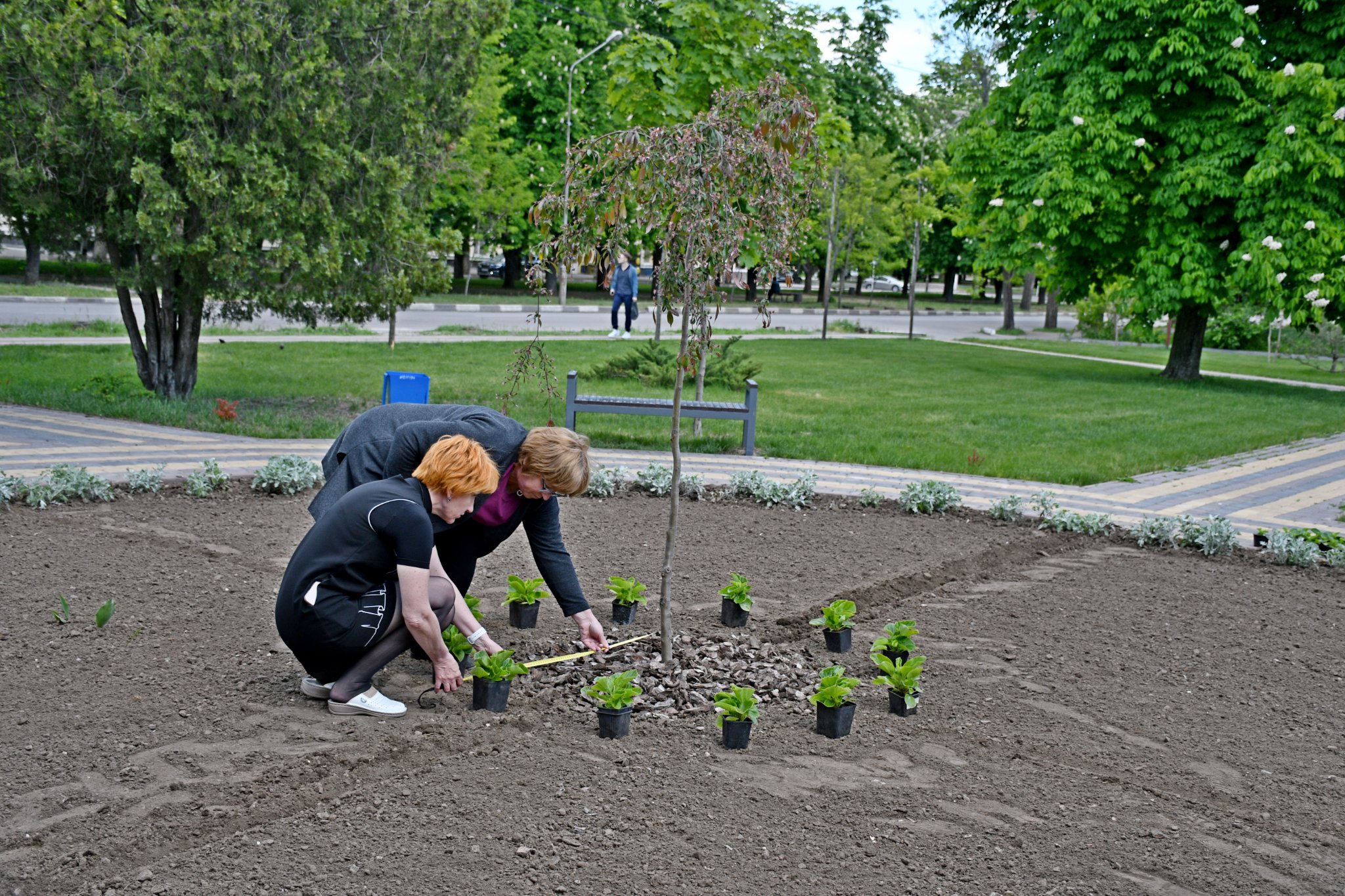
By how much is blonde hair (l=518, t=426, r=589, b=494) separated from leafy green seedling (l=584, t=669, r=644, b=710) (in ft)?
2.13

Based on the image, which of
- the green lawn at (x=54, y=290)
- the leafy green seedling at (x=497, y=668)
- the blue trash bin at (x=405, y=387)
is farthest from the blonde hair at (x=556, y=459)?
the green lawn at (x=54, y=290)

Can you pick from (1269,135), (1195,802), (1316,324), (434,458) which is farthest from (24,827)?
(1316,324)

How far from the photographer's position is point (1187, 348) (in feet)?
63.7

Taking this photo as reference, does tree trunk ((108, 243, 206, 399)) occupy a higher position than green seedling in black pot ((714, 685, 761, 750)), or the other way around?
tree trunk ((108, 243, 206, 399))

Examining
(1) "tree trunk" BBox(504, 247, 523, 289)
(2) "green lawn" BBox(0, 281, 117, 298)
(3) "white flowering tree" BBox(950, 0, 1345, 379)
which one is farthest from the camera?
(1) "tree trunk" BBox(504, 247, 523, 289)

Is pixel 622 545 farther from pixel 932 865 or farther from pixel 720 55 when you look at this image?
pixel 720 55

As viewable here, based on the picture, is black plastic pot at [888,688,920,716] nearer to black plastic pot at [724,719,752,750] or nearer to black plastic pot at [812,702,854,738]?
black plastic pot at [812,702,854,738]

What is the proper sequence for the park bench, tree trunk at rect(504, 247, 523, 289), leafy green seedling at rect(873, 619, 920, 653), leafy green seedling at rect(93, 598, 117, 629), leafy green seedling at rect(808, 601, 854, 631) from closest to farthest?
leafy green seedling at rect(873, 619, 920, 653) < leafy green seedling at rect(93, 598, 117, 629) < leafy green seedling at rect(808, 601, 854, 631) < the park bench < tree trunk at rect(504, 247, 523, 289)

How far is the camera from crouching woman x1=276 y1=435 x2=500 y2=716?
3846mm

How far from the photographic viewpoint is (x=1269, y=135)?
1706 cm

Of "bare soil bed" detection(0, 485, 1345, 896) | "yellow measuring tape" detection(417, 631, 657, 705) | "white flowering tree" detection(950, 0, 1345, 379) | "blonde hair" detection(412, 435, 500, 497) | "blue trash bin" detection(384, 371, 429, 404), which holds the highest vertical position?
"white flowering tree" detection(950, 0, 1345, 379)

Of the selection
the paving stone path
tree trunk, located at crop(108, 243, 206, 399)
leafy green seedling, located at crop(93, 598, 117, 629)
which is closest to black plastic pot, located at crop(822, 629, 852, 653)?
leafy green seedling, located at crop(93, 598, 117, 629)

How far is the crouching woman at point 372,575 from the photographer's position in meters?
3.85

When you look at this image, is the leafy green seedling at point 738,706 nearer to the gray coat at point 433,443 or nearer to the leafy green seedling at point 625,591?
the gray coat at point 433,443
